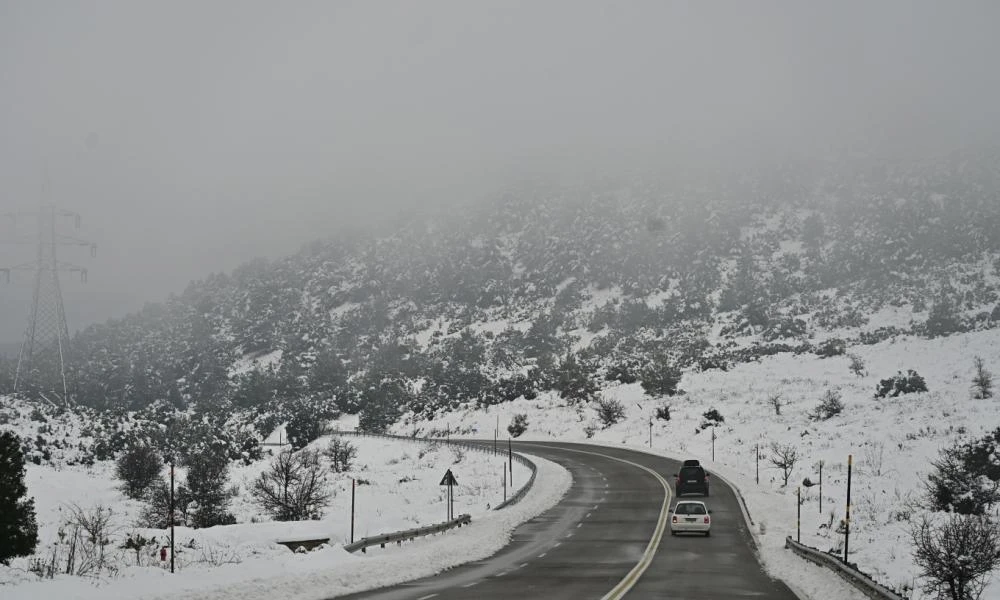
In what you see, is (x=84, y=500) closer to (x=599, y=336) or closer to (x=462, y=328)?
(x=599, y=336)

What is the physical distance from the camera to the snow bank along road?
60.3ft

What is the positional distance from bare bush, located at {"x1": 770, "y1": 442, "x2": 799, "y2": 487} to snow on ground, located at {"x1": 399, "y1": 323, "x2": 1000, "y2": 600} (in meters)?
0.47

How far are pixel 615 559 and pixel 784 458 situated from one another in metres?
27.7

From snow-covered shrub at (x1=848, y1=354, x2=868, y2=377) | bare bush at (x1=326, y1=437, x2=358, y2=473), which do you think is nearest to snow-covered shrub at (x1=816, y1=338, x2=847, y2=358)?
snow-covered shrub at (x1=848, y1=354, x2=868, y2=377)

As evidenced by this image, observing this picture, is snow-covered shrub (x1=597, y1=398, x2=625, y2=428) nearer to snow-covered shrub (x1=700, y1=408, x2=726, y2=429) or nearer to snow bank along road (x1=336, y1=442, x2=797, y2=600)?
snow-covered shrub (x1=700, y1=408, x2=726, y2=429)

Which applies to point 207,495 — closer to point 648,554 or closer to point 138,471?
point 138,471

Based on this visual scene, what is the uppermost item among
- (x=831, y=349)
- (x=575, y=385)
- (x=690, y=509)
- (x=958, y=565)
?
(x=831, y=349)

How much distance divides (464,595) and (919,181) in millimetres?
197781

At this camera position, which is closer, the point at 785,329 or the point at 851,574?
the point at 851,574

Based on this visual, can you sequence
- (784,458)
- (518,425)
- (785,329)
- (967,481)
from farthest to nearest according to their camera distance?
1. (785,329)
2. (518,425)
3. (784,458)
4. (967,481)

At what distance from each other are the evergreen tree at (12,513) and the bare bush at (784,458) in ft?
115

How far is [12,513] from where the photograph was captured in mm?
20719

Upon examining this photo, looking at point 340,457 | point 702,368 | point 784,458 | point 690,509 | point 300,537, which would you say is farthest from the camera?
point 702,368

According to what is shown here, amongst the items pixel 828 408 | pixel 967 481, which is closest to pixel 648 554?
pixel 967 481
